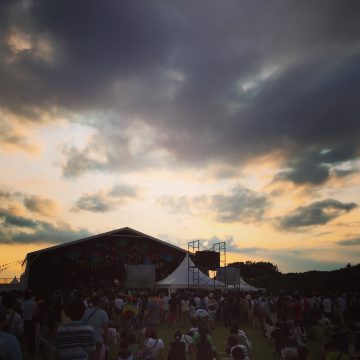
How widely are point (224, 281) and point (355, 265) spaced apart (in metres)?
10.4

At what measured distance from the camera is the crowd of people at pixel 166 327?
519 cm

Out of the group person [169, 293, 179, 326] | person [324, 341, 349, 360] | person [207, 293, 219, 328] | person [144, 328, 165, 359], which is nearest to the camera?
person [324, 341, 349, 360]

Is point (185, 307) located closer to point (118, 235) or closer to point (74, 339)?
point (74, 339)

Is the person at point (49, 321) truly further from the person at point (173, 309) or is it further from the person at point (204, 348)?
the person at point (173, 309)

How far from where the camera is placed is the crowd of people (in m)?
5.19

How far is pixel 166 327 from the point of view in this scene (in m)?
23.1

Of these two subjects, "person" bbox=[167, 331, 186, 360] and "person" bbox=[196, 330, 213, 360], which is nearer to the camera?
"person" bbox=[167, 331, 186, 360]

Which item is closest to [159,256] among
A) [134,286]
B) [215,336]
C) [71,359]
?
[134,286]

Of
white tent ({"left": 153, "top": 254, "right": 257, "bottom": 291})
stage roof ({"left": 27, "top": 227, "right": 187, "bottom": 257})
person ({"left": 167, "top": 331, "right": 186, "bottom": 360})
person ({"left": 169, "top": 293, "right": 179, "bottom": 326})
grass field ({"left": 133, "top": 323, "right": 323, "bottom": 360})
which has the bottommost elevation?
grass field ({"left": 133, "top": 323, "right": 323, "bottom": 360})

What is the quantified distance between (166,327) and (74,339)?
62.6 ft

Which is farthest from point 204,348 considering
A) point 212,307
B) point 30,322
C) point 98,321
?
point 212,307

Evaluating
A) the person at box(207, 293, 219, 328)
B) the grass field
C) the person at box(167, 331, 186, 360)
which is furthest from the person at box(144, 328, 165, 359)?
the person at box(207, 293, 219, 328)

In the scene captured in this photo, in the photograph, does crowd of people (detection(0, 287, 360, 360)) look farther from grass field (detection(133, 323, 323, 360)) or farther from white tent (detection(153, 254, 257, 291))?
white tent (detection(153, 254, 257, 291))

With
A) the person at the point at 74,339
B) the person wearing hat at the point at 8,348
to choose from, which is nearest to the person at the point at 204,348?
the person at the point at 74,339
